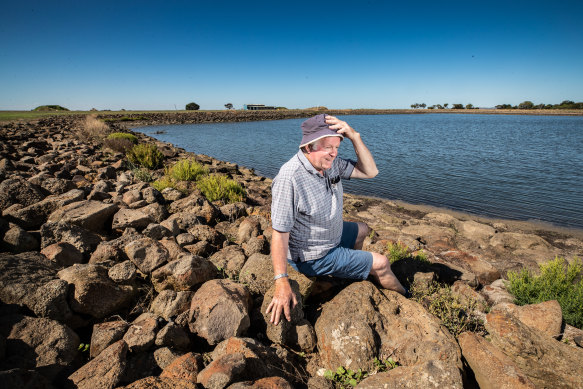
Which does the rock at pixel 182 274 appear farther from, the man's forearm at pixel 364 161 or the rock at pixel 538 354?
the rock at pixel 538 354

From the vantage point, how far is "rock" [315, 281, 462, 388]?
251 centimetres

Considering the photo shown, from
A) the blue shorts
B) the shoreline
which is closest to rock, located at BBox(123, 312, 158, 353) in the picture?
the blue shorts

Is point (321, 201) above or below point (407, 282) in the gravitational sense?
above

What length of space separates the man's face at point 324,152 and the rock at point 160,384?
232 cm

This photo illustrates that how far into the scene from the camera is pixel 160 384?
1946 mm

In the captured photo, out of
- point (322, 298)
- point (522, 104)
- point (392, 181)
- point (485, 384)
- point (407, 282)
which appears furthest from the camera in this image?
point (522, 104)

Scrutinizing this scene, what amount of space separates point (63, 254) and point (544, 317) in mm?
6004

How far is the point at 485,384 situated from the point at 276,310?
197cm

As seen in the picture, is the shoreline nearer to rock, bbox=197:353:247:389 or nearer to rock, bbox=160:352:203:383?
rock, bbox=197:353:247:389

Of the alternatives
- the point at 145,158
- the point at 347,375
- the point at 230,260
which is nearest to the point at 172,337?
A: the point at 230,260

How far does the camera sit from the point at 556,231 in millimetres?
8945

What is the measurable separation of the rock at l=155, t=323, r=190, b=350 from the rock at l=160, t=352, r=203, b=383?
284 millimetres

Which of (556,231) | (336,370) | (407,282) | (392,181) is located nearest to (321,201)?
(336,370)

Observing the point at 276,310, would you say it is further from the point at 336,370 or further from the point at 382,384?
the point at 382,384
